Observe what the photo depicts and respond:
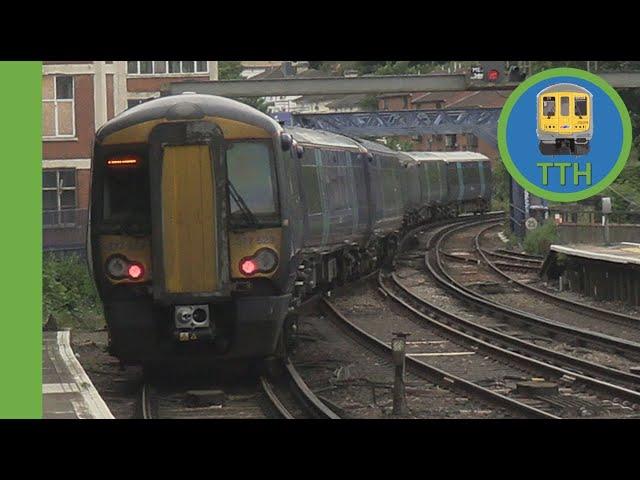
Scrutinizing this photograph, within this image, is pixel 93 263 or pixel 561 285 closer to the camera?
pixel 93 263

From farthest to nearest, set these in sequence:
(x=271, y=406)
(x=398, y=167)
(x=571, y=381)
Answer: (x=398, y=167) → (x=571, y=381) → (x=271, y=406)

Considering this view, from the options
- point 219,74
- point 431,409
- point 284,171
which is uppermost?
point 219,74

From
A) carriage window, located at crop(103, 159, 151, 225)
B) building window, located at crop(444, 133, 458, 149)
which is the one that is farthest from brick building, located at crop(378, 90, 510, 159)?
carriage window, located at crop(103, 159, 151, 225)

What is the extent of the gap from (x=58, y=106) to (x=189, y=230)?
1380mm

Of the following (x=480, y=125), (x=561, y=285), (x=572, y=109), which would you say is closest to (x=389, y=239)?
(x=561, y=285)

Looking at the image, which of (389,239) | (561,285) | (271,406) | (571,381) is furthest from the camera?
(389,239)

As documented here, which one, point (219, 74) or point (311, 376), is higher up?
point (219, 74)

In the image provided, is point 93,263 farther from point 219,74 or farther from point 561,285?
point 561,285

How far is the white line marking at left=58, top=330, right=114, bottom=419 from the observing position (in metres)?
9.88

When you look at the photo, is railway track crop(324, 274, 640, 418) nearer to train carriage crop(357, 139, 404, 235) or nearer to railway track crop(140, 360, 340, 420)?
railway track crop(140, 360, 340, 420)

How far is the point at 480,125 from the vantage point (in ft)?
42.0

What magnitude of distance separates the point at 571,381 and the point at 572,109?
2138mm

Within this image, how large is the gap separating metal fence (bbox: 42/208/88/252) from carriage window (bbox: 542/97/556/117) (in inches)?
134

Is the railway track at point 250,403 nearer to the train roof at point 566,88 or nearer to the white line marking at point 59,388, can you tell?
the white line marking at point 59,388
